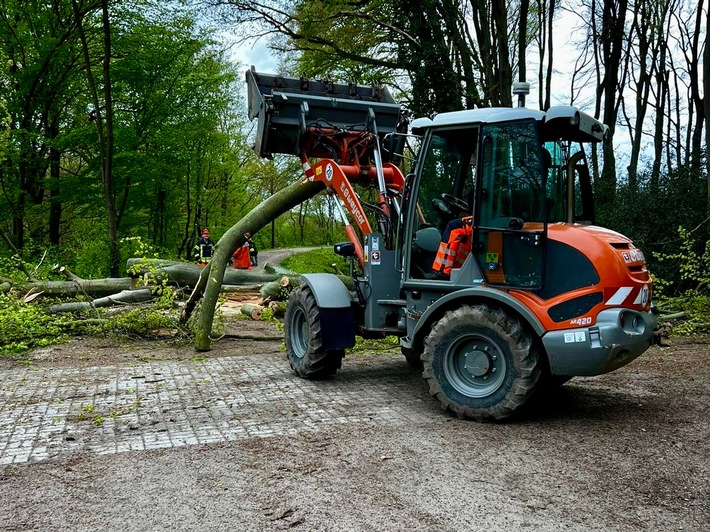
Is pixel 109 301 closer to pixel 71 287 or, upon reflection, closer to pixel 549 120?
pixel 71 287

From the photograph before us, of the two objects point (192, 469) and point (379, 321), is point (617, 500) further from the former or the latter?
point (379, 321)

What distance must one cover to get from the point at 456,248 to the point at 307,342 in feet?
7.21

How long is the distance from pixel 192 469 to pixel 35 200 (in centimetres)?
2035

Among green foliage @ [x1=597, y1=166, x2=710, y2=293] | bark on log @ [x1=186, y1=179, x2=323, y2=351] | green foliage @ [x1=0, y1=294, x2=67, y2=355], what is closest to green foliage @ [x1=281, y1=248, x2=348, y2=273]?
green foliage @ [x1=597, y1=166, x2=710, y2=293]

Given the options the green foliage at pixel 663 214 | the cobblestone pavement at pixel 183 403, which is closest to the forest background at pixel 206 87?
the green foliage at pixel 663 214

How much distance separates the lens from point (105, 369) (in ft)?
26.6

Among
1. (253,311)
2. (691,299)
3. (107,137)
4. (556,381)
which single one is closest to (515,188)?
(556,381)

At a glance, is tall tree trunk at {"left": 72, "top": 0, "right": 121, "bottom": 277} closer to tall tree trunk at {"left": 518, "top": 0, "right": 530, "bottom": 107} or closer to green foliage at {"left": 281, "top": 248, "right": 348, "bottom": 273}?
green foliage at {"left": 281, "top": 248, "right": 348, "bottom": 273}

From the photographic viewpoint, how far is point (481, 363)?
219 inches

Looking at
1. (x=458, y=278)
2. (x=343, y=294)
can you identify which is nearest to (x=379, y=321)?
(x=343, y=294)

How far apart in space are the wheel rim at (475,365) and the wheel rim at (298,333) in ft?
7.48

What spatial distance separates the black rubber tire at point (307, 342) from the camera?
7.07 metres

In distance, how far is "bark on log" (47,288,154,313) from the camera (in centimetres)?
1148

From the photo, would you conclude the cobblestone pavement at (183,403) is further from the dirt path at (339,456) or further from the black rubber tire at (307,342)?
the black rubber tire at (307,342)
